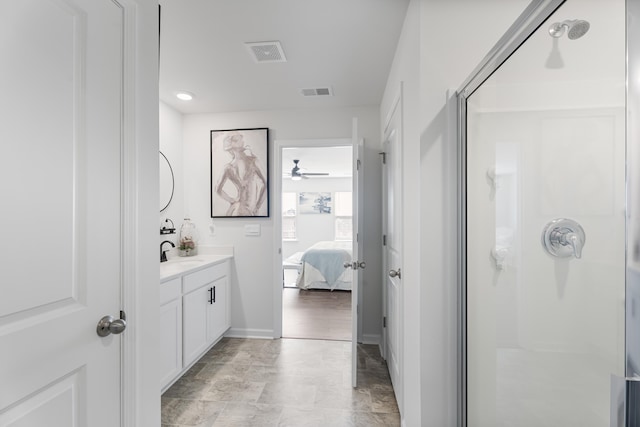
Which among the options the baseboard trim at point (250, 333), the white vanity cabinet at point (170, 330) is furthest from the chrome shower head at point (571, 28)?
the baseboard trim at point (250, 333)

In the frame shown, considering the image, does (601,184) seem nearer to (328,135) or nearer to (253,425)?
(253,425)

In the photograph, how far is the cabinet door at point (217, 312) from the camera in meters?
2.93

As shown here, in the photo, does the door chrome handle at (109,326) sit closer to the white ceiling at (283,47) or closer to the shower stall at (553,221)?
the shower stall at (553,221)

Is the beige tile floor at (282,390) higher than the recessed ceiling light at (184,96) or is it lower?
lower

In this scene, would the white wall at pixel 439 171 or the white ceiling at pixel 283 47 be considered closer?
the white wall at pixel 439 171

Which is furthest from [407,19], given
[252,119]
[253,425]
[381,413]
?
[253,425]

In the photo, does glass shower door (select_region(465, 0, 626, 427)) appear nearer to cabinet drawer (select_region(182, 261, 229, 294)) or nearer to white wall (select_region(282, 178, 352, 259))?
cabinet drawer (select_region(182, 261, 229, 294))

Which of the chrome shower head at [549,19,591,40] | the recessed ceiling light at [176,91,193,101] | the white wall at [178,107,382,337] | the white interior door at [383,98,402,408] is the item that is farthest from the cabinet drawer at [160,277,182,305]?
the chrome shower head at [549,19,591,40]

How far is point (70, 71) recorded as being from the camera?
0.88 metres

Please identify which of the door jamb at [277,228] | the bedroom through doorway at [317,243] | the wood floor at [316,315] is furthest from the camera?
the bedroom through doorway at [317,243]

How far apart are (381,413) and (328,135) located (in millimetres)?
2497

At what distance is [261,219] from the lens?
3.41m

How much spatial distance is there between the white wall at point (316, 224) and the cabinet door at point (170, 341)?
5.85 meters

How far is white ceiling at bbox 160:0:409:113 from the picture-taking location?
1733 millimetres
